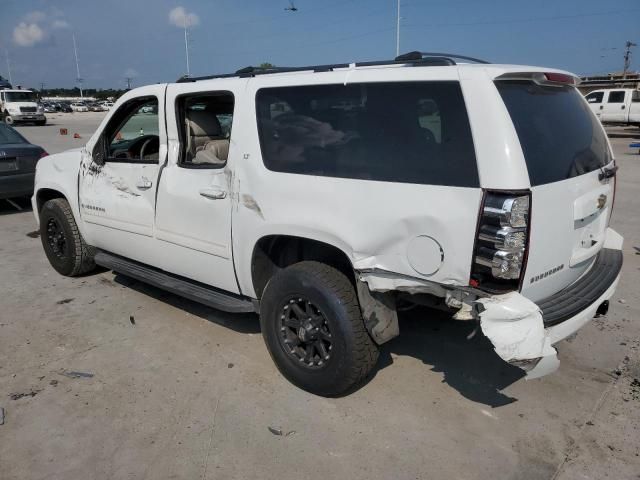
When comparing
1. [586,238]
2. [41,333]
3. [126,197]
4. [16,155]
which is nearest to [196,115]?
[126,197]

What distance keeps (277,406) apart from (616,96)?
27190mm

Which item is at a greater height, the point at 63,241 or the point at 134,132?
the point at 134,132

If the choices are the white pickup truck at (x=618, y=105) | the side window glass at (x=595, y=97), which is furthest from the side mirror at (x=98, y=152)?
the side window glass at (x=595, y=97)

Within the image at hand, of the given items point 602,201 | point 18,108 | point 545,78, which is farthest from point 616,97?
point 18,108

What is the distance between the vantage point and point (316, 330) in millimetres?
3176

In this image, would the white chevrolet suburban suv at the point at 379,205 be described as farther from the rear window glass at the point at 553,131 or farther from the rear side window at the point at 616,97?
the rear side window at the point at 616,97

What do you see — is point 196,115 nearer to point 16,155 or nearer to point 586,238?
point 586,238

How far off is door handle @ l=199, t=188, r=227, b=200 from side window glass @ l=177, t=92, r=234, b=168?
0.33 metres

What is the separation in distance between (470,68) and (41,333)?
12.6 feet

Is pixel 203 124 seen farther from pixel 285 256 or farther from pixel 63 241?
pixel 63 241

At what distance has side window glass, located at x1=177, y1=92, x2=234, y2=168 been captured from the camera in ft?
13.2

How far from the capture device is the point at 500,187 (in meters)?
2.39

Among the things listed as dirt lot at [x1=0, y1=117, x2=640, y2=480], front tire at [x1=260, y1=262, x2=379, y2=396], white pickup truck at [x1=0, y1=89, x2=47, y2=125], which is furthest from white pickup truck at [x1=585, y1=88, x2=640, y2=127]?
white pickup truck at [x1=0, y1=89, x2=47, y2=125]

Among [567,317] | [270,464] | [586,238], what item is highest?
[586,238]
